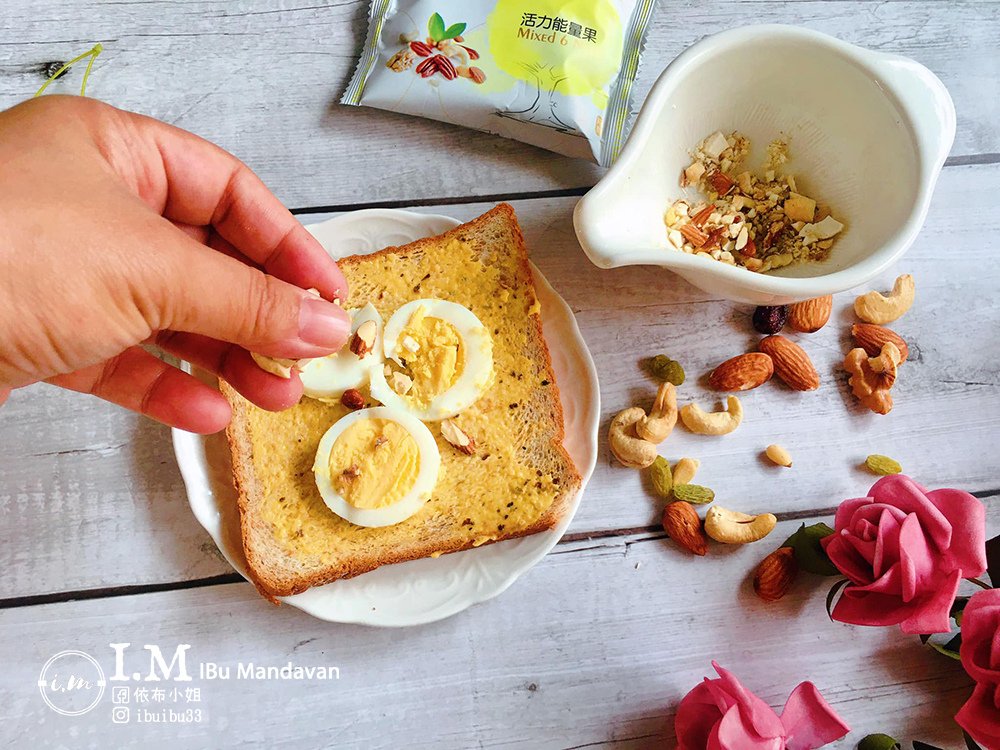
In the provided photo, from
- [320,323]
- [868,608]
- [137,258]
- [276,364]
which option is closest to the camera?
[137,258]

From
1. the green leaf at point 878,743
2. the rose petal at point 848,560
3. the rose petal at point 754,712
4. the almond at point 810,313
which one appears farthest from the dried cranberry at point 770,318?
the green leaf at point 878,743

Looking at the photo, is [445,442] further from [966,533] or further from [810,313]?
[966,533]

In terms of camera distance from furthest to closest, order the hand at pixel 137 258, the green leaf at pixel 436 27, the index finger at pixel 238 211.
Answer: the green leaf at pixel 436 27 → the index finger at pixel 238 211 → the hand at pixel 137 258

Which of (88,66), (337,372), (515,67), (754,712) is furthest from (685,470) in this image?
(88,66)

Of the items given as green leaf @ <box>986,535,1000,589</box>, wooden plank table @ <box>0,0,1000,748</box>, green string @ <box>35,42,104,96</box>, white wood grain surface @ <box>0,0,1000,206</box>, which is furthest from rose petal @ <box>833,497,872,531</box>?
green string @ <box>35,42,104,96</box>

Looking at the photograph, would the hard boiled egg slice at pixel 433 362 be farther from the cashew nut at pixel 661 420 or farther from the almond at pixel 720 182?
the almond at pixel 720 182

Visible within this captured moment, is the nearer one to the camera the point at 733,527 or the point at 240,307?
the point at 240,307

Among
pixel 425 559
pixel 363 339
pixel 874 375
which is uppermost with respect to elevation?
pixel 363 339
